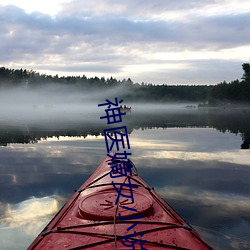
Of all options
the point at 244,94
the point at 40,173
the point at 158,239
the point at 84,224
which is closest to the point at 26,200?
the point at 40,173

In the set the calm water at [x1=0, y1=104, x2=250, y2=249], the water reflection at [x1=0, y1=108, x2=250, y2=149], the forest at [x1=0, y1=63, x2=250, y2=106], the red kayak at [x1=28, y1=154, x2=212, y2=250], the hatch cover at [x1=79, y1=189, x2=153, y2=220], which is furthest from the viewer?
the forest at [x1=0, y1=63, x2=250, y2=106]

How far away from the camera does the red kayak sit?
14.5 feet

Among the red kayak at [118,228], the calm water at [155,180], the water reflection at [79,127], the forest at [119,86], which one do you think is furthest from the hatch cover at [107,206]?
the forest at [119,86]

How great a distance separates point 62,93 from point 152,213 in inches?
7210

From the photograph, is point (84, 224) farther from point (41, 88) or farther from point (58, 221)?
point (41, 88)

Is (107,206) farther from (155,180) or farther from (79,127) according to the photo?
(79,127)

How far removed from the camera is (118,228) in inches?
191

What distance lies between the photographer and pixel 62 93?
183500 millimetres

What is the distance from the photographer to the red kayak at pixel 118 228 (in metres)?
4.41

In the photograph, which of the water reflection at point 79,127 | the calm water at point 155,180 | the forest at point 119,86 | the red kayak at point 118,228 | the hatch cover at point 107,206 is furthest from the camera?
the forest at point 119,86

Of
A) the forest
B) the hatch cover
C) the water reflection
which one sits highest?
the forest

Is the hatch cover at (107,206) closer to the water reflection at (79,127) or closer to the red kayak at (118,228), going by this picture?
the red kayak at (118,228)

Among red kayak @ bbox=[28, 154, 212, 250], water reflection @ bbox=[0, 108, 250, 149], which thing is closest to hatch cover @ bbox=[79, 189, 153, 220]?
red kayak @ bbox=[28, 154, 212, 250]

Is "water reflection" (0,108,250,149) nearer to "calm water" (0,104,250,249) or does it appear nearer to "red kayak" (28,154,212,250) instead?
"calm water" (0,104,250,249)
